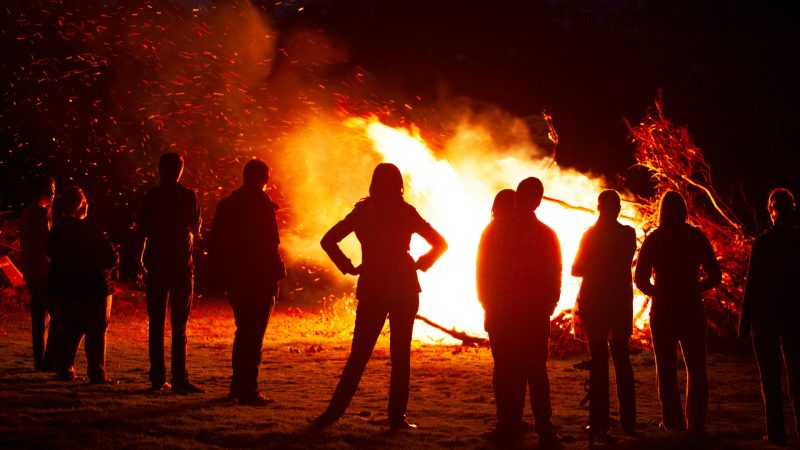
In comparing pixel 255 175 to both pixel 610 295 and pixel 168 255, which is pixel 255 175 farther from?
pixel 610 295

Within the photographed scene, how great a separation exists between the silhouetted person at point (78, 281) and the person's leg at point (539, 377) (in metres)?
4.14

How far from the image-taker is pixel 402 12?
31859 millimetres

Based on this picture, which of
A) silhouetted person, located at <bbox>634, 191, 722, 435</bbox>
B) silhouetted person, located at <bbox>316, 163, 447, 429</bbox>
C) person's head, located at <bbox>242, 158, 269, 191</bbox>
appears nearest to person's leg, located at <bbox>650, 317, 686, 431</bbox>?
silhouetted person, located at <bbox>634, 191, 722, 435</bbox>

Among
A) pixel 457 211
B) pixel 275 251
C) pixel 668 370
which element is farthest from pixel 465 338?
pixel 668 370

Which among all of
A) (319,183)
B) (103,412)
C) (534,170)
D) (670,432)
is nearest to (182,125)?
(319,183)

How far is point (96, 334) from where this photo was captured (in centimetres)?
750

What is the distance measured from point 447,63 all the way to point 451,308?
19717mm

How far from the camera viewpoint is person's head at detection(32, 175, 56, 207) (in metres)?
8.42

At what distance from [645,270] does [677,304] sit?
40 centimetres

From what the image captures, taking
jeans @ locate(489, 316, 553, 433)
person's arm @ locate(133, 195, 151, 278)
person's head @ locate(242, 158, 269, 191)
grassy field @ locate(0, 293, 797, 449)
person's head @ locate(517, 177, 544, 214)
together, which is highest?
person's head @ locate(242, 158, 269, 191)

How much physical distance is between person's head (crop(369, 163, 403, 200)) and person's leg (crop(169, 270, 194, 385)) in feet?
6.82

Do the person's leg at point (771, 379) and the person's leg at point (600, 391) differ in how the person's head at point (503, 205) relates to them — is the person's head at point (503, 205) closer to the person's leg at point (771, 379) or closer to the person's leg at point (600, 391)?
the person's leg at point (600, 391)

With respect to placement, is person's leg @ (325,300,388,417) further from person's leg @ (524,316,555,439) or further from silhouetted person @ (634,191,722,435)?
silhouetted person @ (634,191,722,435)

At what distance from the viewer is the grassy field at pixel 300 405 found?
221 inches
